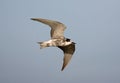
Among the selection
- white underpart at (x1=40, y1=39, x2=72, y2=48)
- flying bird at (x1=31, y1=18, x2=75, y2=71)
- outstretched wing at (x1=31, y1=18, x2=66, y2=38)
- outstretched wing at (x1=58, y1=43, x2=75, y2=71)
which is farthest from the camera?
outstretched wing at (x1=58, y1=43, x2=75, y2=71)

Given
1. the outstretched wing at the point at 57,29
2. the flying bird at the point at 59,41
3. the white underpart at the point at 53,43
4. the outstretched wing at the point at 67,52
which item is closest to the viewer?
the white underpart at the point at 53,43

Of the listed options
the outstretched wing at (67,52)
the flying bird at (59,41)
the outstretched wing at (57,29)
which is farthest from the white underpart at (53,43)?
the outstretched wing at (67,52)

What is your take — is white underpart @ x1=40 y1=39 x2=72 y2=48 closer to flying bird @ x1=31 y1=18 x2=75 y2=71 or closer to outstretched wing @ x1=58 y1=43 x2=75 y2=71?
flying bird @ x1=31 y1=18 x2=75 y2=71

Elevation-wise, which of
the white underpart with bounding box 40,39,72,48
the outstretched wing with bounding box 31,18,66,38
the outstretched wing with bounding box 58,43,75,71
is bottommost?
the outstretched wing with bounding box 58,43,75,71

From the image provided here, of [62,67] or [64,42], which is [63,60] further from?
[64,42]

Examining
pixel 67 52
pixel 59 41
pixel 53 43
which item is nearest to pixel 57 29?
pixel 59 41

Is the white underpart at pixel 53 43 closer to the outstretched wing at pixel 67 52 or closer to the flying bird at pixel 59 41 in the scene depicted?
the flying bird at pixel 59 41

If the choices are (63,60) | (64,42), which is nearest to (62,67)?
(63,60)

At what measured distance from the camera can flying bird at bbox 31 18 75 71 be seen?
1788 cm

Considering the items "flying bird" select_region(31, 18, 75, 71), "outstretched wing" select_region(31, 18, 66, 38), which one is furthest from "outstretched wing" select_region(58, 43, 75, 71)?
"outstretched wing" select_region(31, 18, 66, 38)

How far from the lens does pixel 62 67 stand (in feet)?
66.2

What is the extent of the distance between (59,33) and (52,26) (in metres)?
0.75

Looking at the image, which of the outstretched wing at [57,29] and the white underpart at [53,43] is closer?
the white underpart at [53,43]

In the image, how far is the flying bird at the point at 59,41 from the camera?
1788 cm
